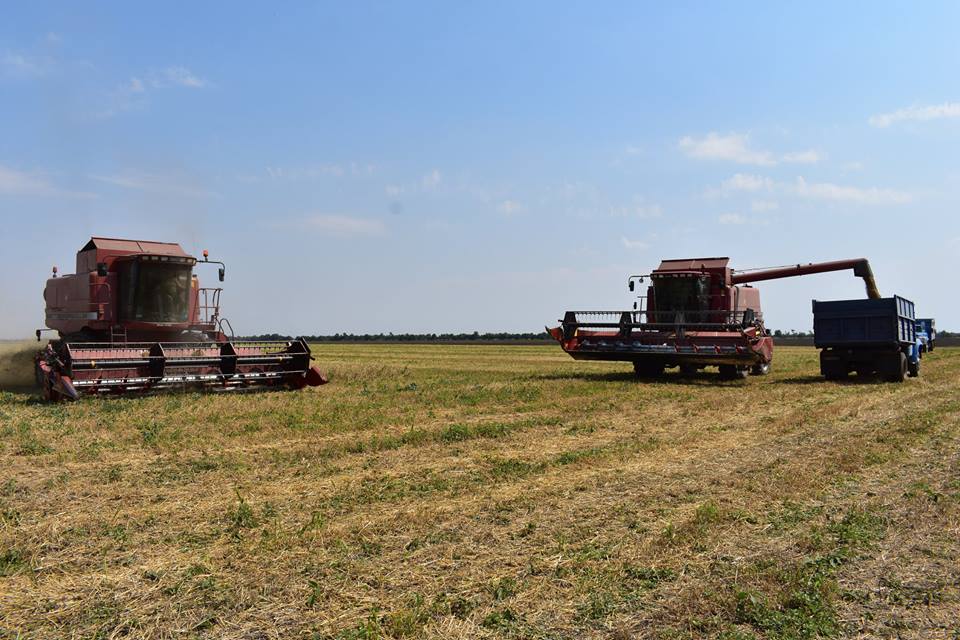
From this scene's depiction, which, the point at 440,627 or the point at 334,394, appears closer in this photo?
the point at 440,627

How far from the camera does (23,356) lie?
20.6 m

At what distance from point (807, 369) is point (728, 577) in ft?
68.7

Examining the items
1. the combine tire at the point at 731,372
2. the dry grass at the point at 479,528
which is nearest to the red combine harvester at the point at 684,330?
the combine tire at the point at 731,372

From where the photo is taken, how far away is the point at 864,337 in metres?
19.0

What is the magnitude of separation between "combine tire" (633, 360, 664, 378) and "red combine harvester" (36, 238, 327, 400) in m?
7.89

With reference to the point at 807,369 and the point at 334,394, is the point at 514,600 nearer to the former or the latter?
the point at 334,394

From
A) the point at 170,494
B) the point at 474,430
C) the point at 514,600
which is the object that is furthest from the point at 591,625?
the point at 474,430

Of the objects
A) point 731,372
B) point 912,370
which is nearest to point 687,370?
point 731,372

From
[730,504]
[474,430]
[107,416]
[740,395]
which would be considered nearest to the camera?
[730,504]

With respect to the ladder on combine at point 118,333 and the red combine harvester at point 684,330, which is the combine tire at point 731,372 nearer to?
the red combine harvester at point 684,330

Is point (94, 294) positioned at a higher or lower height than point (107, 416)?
higher

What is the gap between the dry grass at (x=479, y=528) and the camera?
12.7 feet

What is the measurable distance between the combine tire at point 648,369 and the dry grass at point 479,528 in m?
8.37

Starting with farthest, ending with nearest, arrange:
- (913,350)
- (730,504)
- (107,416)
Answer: (913,350) < (107,416) < (730,504)
